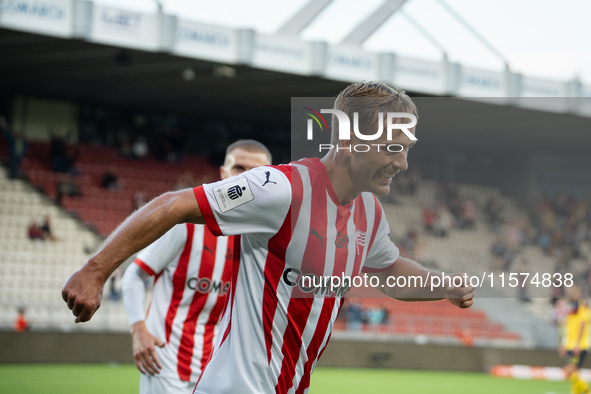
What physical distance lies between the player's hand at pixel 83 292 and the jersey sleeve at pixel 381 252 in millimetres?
1220

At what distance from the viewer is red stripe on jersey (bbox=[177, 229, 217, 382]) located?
3996 millimetres

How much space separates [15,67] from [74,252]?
5980 mm

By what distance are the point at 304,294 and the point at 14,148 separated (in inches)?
747

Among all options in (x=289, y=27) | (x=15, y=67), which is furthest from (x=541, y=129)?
(x=15, y=67)

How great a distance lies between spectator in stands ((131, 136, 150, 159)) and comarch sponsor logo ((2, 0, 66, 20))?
695 cm

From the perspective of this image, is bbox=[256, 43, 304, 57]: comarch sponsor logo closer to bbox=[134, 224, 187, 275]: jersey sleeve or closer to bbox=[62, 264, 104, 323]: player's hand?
bbox=[134, 224, 187, 275]: jersey sleeve

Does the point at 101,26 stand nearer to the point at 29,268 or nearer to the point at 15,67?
the point at 15,67

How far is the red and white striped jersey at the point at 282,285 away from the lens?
2.46 m

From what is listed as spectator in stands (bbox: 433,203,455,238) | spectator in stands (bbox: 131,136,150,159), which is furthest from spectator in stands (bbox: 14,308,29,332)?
spectator in stands (bbox: 433,203,455,238)

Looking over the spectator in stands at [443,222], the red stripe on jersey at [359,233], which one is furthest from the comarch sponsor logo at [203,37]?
the red stripe on jersey at [359,233]

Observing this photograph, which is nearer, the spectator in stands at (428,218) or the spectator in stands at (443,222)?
the spectator in stands at (428,218)

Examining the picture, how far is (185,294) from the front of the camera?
4051 mm

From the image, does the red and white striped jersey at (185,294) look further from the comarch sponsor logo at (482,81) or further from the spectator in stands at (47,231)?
the comarch sponsor logo at (482,81)

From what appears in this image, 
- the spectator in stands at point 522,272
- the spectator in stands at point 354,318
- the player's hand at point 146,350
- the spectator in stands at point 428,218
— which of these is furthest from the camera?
the spectator in stands at point 428,218
